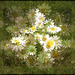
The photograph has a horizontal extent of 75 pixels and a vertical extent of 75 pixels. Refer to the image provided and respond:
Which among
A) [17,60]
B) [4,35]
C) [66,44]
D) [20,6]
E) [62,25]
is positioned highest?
[20,6]

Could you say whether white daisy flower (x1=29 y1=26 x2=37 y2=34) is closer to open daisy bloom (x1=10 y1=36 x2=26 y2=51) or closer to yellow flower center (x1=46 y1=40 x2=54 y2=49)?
open daisy bloom (x1=10 y1=36 x2=26 y2=51)

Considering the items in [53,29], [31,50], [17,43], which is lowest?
[31,50]

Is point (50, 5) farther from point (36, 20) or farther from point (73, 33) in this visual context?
point (73, 33)

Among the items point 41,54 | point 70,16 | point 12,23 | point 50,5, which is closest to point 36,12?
point 50,5


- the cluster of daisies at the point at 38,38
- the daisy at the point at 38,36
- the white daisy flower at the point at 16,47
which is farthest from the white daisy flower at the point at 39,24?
the white daisy flower at the point at 16,47

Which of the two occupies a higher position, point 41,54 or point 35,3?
point 35,3

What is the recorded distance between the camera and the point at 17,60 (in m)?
1.67

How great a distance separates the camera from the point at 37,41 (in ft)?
5.46

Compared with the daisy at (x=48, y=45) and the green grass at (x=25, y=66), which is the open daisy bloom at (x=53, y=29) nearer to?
the daisy at (x=48, y=45)

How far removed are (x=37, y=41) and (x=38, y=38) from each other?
50mm

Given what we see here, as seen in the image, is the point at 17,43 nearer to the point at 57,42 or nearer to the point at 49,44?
the point at 49,44

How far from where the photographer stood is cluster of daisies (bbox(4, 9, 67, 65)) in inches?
65.0

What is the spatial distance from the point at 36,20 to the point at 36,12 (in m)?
0.13

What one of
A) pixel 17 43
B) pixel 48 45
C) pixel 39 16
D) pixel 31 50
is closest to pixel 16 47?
pixel 17 43
